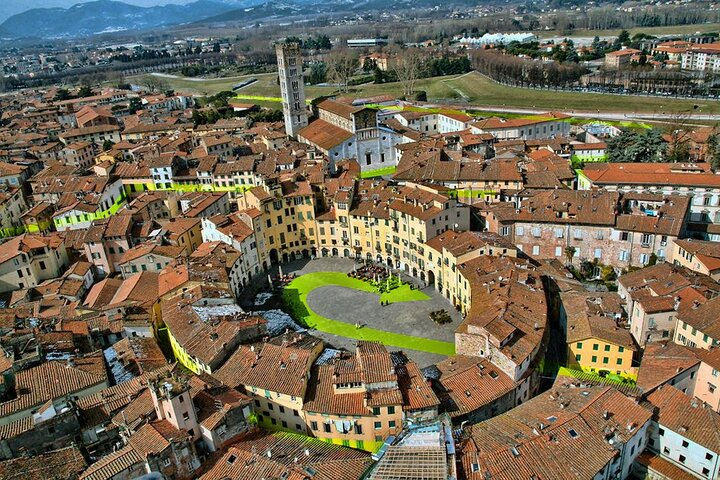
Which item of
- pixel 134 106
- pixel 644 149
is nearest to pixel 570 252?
pixel 644 149

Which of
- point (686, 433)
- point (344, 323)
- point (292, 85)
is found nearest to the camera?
point (686, 433)

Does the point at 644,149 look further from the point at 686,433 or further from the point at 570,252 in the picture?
the point at 686,433

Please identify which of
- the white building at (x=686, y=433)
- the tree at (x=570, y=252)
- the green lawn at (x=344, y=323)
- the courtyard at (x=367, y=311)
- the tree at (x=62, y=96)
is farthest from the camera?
the tree at (x=62, y=96)

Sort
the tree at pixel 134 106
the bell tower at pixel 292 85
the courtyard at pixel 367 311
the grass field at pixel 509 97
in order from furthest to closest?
the tree at pixel 134 106
the grass field at pixel 509 97
the bell tower at pixel 292 85
the courtyard at pixel 367 311

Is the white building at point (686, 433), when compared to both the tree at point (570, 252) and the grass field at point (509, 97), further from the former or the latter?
the grass field at point (509, 97)

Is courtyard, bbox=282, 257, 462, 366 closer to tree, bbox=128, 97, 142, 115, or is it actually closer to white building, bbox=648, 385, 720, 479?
white building, bbox=648, 385, 720, 479

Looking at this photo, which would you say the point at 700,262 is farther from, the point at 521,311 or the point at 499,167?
the point at 499,167

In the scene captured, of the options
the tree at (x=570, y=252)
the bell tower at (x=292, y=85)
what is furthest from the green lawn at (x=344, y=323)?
the bell tower at (x=292, y=85)

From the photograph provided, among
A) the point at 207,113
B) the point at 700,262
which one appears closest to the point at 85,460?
the point at 700,262
